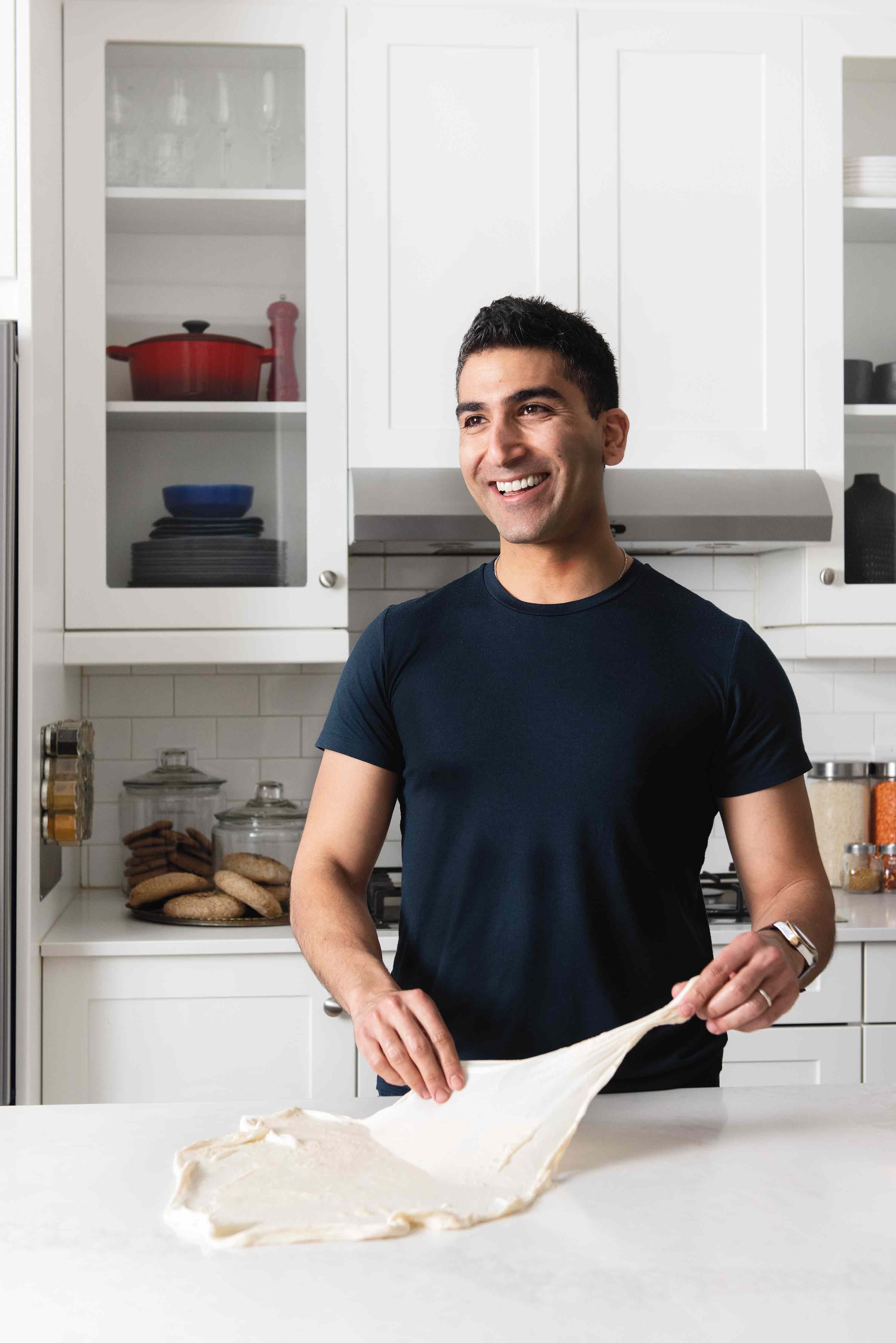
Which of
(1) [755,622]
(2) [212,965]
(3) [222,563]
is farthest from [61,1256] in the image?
(1) [755,622]

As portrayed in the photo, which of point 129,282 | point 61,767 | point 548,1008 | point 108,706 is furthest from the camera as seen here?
point 108,706

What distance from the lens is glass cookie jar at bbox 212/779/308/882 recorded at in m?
2.52

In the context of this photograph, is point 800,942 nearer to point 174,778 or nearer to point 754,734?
point 754,734

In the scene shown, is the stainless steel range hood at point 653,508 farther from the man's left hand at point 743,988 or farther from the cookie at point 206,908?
the man's left hand at point 743,988

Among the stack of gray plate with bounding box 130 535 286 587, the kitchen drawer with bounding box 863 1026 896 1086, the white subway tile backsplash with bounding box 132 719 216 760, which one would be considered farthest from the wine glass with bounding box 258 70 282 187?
the kitchen drawer with bounding box 863 1026 896 1086

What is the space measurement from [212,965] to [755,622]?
4.71 ft

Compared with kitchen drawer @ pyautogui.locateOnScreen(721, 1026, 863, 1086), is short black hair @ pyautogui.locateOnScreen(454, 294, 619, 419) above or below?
above

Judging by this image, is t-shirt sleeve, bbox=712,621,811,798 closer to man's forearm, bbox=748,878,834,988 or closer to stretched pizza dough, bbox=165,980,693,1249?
man's forearm, bbox=748,878,834,988

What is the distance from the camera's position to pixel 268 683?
9.20 feet

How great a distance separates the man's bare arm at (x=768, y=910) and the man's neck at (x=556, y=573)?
0.30 m

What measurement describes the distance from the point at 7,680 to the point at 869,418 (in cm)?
177

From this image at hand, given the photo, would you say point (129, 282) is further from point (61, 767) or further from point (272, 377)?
point (61, 767)

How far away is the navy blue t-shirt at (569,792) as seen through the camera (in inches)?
56.0

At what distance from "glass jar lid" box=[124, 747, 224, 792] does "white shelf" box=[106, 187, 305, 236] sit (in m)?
1.05
